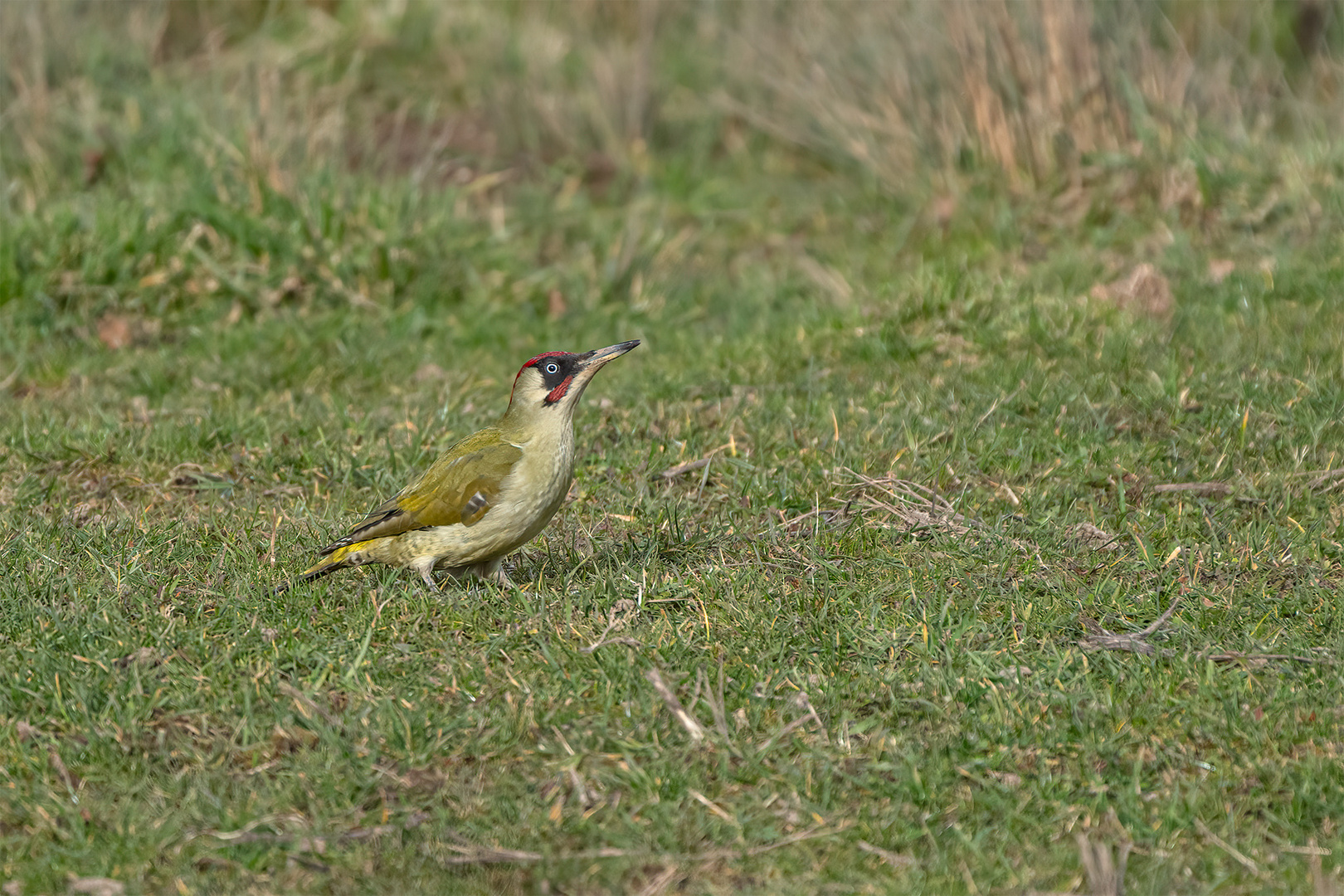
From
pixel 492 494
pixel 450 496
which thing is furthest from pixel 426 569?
pixel 492 494

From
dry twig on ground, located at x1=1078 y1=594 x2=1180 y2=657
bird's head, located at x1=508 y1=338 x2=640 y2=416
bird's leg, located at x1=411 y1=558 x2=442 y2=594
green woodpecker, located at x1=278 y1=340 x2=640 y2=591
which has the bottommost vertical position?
dry twig on ground, located at x1=1078 y1=594 x2=1180 y2=657

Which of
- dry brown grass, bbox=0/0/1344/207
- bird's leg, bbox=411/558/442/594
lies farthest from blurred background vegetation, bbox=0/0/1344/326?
bird's leg, bbox=411/558/442/594

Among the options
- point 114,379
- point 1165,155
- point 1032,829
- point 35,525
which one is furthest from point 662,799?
point 1165,155

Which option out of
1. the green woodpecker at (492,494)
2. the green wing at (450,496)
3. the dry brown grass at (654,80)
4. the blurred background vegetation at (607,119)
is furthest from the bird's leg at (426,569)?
the dry brown grass at (654,80)

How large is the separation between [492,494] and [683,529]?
1.00 m

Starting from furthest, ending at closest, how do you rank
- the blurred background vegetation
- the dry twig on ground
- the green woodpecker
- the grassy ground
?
the blurred background vegetation
the green woodpecker
the dry twig on ground
the grassy ground

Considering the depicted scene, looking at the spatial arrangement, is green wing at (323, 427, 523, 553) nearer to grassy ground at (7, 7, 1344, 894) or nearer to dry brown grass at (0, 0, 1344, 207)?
grassy ground at (7, 7, 1344, 894)

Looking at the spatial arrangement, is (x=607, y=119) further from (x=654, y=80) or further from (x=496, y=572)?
(x=496, y=572)

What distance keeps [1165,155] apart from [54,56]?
7.01 m

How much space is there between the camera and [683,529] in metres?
5.71

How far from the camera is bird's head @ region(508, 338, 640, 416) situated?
512cm

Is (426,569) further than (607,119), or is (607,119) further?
(607,119)

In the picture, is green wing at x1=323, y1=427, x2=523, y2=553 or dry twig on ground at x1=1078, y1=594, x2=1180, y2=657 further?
green wing at x1=323, y1=427, x2=523, y2=553

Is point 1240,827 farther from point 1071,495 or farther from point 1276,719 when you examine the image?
point 1071,495
